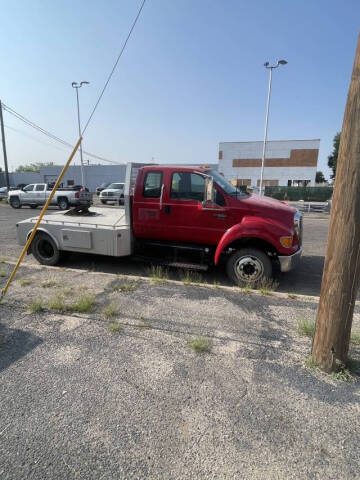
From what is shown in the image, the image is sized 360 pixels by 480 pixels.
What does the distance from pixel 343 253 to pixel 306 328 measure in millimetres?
1273

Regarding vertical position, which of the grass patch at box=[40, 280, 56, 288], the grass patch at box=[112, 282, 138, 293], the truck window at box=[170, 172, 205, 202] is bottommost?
the grass patch at box=[40, 280, 56, 288]

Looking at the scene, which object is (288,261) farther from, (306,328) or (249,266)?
(306,328)

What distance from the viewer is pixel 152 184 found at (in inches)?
205

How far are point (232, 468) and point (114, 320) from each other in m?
2.12

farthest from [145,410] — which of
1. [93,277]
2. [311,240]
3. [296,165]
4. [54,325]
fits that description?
[296,165]

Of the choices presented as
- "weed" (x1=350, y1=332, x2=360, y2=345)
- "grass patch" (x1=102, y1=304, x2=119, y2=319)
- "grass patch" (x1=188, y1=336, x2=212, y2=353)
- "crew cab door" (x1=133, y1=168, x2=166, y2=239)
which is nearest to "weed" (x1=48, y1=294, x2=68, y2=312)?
"grass patch" (x1=102, y1=304, x2=119, y2=319)

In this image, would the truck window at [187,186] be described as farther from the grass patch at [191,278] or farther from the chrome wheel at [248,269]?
the grass patch at [191,278]

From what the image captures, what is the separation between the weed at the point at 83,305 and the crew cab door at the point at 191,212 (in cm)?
201

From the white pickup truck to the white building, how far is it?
26.7 metres

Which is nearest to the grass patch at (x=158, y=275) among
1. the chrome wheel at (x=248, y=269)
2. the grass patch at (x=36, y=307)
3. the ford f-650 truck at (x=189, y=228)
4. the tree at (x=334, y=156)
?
the ford f-650 truck at (x=189, y=228)

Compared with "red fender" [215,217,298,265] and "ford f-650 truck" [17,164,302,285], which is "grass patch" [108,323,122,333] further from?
"red fender" [215,217,298,265]

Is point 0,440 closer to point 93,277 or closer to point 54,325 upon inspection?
point 54,325

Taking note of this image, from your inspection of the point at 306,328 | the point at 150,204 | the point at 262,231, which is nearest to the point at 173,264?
the point at 150,204

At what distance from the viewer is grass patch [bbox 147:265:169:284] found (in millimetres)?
4709
